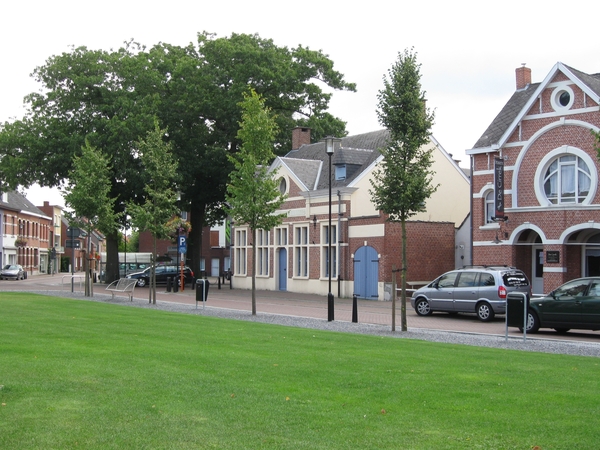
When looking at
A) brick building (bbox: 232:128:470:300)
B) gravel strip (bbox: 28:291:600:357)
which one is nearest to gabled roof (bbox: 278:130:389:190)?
brick building (bbox: 232:128:470:300)

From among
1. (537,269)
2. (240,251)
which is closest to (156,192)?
(537,269)

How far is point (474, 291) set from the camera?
2353 centimetres

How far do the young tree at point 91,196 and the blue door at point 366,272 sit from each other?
11.6 m

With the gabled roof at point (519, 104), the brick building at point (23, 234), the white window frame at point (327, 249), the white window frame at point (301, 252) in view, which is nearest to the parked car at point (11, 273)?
the brick building at point (23, 234)

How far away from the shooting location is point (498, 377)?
10.1 meters

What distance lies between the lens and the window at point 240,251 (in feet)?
150

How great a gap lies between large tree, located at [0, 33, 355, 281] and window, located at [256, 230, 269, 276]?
4546 millimetres

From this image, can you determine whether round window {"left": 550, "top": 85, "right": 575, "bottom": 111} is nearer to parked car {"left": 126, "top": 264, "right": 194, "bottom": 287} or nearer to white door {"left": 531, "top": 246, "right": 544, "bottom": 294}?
white door {"left": 531, "top": 246, "right": 544, "bottom": 294}

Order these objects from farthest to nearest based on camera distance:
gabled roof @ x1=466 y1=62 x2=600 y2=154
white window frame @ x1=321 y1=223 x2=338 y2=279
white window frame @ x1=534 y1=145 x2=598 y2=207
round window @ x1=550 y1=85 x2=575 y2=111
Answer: white window frame @ x1=321 y1=223 x2=338 y2=279 → round window @ x1=550 y1=85 x2=575 y2=111 → gabled roof @ x1=466 y1=62 x2=600 y2=154 → white window frame @ x1=534 y1=145 x2=598 y2=207

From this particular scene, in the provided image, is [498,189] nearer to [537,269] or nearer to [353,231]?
[537,269]

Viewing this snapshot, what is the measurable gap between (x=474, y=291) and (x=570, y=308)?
5428 millimetres

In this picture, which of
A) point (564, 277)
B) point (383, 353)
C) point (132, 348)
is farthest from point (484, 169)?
point (132, 348)

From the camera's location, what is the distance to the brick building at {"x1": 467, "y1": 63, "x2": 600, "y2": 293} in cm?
2869

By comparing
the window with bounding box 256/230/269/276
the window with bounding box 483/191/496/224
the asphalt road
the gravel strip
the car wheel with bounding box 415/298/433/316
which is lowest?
the asphalt road
